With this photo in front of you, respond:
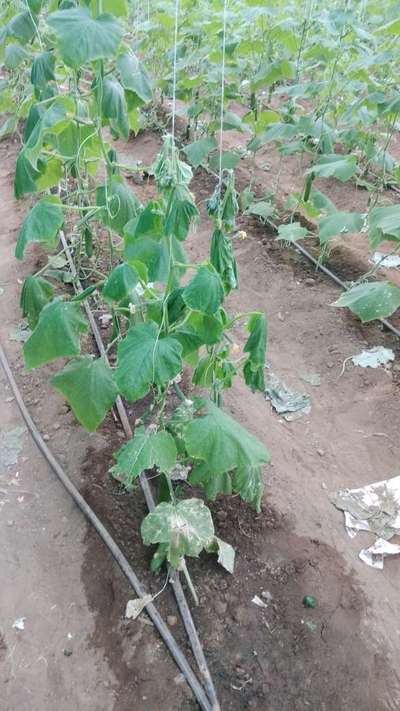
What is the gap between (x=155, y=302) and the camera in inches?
96.6

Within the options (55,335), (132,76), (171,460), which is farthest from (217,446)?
(132,76)

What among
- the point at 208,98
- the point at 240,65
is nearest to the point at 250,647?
the point at 208,98

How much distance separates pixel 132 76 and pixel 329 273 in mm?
2843

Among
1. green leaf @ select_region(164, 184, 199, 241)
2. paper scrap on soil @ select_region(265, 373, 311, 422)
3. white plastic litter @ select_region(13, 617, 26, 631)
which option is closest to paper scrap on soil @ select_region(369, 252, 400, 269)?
paper scrap on soil @ select_region(265, 373, 311, 422)

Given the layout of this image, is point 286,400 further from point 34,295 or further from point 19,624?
point 19,624

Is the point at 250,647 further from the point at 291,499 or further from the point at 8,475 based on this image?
the point at 8,475

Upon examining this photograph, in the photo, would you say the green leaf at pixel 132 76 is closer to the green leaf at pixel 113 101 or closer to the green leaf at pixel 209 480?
the green leaf at pixel 113 101

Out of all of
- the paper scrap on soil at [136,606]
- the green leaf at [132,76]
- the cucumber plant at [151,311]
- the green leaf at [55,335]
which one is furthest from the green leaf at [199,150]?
the paper scrap on soil at [136,606]

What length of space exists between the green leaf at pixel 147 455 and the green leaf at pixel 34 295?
1132mm

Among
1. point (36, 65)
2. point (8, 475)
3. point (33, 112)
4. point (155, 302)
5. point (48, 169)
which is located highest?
point (36, 65)

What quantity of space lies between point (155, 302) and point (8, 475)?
63.9 inches

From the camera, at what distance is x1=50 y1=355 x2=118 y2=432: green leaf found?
2.64 m

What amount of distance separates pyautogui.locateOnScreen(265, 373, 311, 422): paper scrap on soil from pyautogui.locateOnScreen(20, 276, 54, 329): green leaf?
5.54 feet

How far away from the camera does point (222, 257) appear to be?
2188 mm
